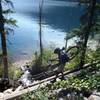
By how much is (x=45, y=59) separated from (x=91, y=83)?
17.1 metres

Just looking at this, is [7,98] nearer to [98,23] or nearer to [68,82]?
[68,82]

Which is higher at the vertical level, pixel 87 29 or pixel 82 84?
Result: pixel 87 29

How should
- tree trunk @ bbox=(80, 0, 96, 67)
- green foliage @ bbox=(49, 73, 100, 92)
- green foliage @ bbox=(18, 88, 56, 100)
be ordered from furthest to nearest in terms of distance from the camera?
tree trunk @ bbox=(80, 0, 96, 67), green foliage @ bbox=(49, 73, 100, 92), green foliage @ bbox=(18, 88, 56, 100)

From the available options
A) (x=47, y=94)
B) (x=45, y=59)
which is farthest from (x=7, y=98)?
(x=45, y=59)

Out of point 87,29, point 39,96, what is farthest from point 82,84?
point 87,29

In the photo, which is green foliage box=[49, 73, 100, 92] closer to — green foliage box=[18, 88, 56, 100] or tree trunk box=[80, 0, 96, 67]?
green foliage box=[18, 88, 56, 100]

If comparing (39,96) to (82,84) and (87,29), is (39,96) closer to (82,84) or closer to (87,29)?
(82,84)

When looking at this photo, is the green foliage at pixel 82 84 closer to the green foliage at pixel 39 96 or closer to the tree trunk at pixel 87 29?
the green foliage at pixel 39 96

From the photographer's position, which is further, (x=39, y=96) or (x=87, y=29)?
(x=87, y=29)

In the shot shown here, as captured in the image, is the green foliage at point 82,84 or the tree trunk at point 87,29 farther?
the tree trunk at point 87,29

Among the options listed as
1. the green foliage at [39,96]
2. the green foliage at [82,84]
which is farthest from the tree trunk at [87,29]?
the green foliage at [39,96]

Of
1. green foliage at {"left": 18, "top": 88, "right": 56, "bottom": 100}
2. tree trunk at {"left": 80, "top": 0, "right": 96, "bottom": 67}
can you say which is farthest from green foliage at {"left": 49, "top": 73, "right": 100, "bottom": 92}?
tree trunk at {"left": 80, "top": 0, "right": 96, "bottom": 67}

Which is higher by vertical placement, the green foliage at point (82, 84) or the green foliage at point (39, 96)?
the green foliage at point (82, 84)

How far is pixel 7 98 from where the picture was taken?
11781mm
